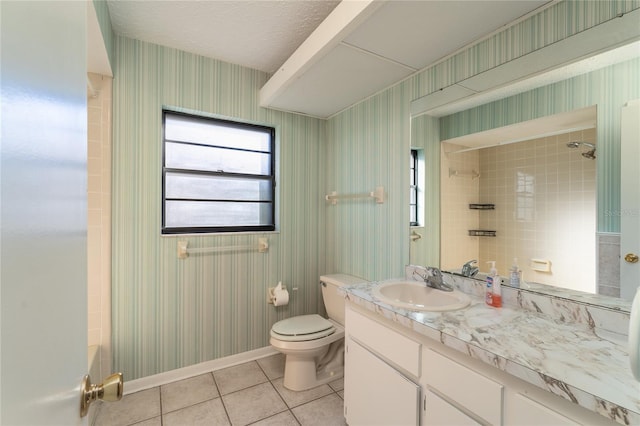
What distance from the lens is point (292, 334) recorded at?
199 centimetres

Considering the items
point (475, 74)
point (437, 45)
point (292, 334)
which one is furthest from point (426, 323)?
point (437, 45)

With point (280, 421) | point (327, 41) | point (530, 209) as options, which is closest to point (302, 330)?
point (280, 421)

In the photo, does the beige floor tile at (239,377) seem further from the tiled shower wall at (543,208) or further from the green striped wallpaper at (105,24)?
the green striped wallpaper at (105,24)

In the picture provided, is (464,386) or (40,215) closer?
(40,215)

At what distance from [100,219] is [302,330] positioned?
1.57 m

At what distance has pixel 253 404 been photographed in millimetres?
1878

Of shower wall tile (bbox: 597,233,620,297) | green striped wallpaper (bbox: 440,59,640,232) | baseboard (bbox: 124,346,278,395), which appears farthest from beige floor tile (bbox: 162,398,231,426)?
green striped wallpaper (bbox: 440,59,640,232)

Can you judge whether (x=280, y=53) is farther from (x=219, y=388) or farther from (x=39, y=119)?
(x=219, y=388)

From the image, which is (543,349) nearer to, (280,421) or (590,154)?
(590,154)

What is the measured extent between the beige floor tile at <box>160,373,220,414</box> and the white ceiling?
223cm

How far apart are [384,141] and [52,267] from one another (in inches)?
81.5

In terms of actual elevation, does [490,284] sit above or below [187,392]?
above

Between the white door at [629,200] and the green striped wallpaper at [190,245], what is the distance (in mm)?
2076

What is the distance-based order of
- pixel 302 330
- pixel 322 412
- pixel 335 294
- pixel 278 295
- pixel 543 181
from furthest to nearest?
pixel 278 295 → pixel 335 294 → pixel 302 330 → pixel 322 412 → pixel 543 181
